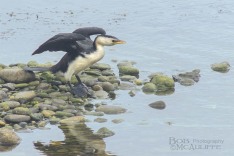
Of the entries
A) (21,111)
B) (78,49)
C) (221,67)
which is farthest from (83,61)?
(221,67)

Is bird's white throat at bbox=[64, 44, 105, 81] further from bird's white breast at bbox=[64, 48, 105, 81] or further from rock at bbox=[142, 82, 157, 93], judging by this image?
rock at bbox=[142, 82, 157, 93]

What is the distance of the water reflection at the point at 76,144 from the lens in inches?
618

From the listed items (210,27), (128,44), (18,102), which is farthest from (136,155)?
(210,27)

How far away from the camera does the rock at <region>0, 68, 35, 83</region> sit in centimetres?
1956

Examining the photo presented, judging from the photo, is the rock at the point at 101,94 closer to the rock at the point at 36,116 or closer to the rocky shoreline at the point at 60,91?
the rocky shoreline at the point at 60,91

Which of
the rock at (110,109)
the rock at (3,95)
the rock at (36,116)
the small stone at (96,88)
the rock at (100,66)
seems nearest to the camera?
the rock at (36,116)

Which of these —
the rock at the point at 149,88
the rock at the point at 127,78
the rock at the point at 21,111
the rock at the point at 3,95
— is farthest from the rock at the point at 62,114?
the rock at the point at 127,78

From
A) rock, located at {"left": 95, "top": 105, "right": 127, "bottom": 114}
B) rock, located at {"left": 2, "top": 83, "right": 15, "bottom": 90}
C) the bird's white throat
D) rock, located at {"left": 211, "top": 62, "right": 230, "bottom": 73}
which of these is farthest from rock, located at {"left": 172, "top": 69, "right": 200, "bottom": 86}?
rock, located at {"left": 2, "top": 83, "right": 15, "bottom": 90}

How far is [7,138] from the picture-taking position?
15797mm

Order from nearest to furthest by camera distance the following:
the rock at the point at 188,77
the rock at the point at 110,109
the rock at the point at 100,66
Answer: the rock at the point at 110,109, the rock at the point at 188,77, the rock at the point at 100,66

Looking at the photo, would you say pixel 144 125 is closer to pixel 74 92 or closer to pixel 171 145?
pixel 171 145

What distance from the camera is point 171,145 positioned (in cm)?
1612

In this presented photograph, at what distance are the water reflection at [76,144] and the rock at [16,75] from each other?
9.55ft

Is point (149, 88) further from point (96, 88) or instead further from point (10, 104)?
point (10, 104)
